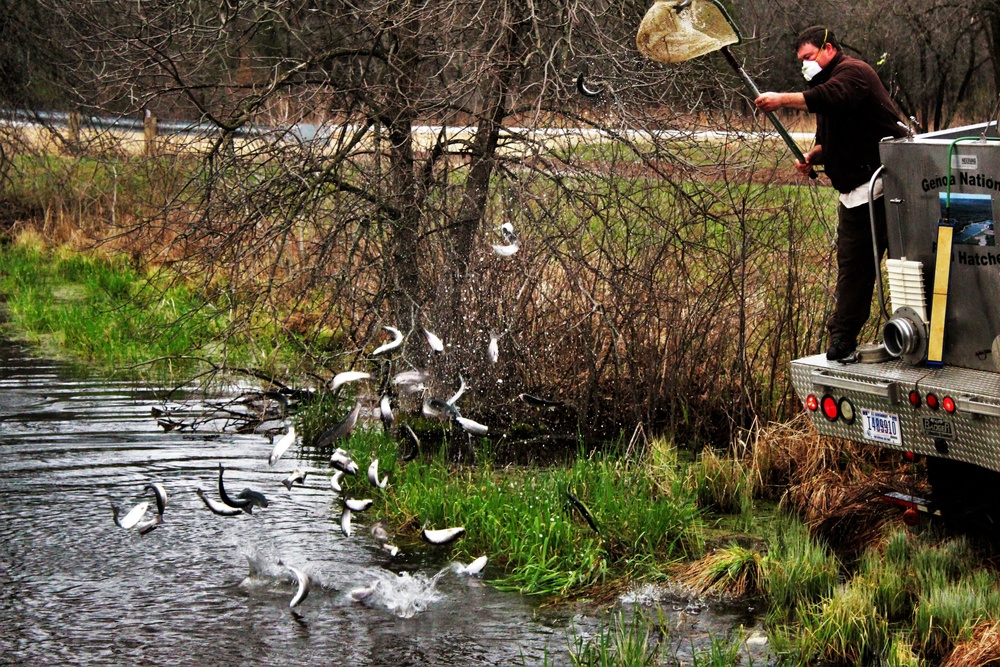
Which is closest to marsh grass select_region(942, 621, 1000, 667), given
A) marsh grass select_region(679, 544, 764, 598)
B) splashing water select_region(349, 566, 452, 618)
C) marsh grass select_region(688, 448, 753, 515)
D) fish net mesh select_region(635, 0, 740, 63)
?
marsh grass select_region(679, 544, 764, 598)

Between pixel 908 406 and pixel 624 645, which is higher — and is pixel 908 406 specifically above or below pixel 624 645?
above

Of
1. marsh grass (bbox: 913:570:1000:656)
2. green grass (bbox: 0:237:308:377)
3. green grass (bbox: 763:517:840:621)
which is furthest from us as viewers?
green grass (bbox: 0:237:308:377)

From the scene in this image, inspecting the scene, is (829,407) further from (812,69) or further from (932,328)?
(812,69)

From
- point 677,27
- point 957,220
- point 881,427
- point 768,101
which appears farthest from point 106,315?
point 957,220

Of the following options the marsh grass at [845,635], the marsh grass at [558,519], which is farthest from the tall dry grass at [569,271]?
the marsh grass at [845,635]

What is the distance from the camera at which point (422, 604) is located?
6.48 metres

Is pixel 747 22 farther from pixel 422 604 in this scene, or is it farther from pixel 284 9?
pixel 422 604

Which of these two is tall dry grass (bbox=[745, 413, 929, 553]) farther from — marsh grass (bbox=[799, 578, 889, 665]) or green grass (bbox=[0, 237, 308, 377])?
green grass (bbox=[0, 237, 308, 377])

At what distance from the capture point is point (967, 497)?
6621 millimetres

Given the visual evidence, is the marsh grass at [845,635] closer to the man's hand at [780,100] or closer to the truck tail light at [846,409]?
the truck tail light at [846,409]

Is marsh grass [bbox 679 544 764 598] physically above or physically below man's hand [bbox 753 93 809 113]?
below

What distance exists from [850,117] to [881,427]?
1.77 metres

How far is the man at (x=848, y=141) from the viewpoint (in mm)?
6734

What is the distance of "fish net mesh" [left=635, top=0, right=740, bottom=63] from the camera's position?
7199mm
